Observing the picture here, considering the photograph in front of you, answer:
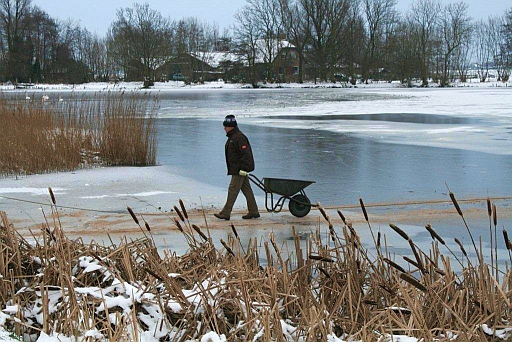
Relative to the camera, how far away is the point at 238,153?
348 inches

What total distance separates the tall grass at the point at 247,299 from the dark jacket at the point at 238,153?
14.0 ft

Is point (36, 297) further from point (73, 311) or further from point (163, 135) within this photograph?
point (163, 135)

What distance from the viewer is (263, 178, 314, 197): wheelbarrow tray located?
8.34 meters

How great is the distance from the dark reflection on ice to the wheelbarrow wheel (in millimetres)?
15101

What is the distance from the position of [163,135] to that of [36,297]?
54.1 ft

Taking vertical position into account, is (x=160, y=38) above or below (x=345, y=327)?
above

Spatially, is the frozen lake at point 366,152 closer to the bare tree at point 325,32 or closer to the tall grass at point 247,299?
the tall grass at point 247,299

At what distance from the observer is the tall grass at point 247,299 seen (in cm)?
363

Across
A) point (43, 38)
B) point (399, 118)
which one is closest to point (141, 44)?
point (43, 38)

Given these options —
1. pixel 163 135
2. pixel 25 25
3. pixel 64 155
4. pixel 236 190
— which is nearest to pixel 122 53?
pixel 25 25

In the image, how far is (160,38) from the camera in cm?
8969

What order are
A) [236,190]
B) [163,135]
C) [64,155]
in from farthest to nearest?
[163,135] → [64,155] → [236,190]

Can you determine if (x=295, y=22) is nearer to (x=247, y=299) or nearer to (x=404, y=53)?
(x=404, y=53)

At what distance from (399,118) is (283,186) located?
18171 millimetres
